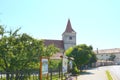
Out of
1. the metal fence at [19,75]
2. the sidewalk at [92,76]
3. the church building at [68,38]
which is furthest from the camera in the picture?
the church building at [68,38]

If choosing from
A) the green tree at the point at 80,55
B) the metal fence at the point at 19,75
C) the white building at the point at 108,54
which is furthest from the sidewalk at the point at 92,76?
the white building at the point at 108,54

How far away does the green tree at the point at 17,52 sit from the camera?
16.0 m

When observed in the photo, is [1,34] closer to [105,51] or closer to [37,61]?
[37,61]

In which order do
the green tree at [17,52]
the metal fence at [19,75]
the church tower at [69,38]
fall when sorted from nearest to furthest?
the metal fence at [19,75], the green tree at [17,52], the church tower at [69,38]

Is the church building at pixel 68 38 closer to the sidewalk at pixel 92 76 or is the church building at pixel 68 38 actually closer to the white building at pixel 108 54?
the white building at pixel 108 54

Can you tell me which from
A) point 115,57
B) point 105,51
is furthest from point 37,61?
point 105,51

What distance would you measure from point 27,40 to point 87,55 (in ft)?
79.3

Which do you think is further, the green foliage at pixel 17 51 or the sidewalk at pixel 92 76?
the sidewalk at pixel 92 76

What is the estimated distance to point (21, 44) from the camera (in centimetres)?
1775

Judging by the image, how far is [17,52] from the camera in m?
17.2

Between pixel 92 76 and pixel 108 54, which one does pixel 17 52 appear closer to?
pixel 92 76

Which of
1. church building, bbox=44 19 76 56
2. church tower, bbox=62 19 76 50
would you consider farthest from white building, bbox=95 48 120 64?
church building, bbox=44 19 76 56

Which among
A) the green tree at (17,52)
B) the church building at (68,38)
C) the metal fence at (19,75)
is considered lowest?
the metal fence at (19,75)

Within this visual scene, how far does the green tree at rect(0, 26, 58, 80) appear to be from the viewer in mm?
15992
